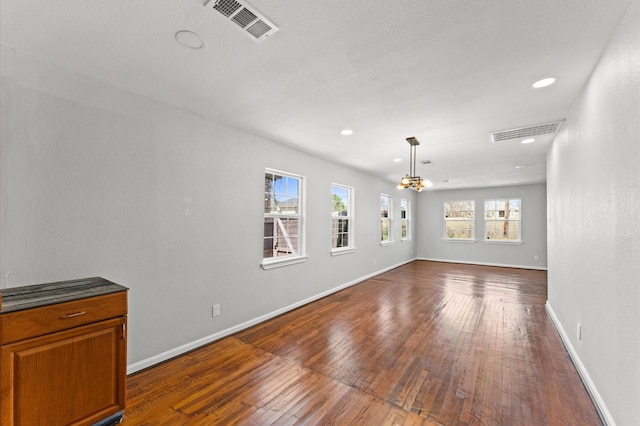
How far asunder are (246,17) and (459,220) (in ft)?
30.4

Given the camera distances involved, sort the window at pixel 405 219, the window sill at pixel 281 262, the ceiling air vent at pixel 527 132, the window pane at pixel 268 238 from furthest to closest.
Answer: the window at pixel 405 219, the window pane at pixel 268 238, the window sill at pixel 281 262, the ceiling air vent at pixel 527 132

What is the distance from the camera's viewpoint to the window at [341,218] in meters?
5.35

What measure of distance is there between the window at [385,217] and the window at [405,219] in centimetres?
101

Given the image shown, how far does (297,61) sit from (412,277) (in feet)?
19.7

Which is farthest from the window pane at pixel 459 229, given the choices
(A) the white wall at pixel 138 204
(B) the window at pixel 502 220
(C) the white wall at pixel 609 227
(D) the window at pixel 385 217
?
(A) the white wall at pixel 138 204

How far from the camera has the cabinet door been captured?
145 centimetres

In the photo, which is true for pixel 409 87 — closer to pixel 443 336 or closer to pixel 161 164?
pixel 161 164

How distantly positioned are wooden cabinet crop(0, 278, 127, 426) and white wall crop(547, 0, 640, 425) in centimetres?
309

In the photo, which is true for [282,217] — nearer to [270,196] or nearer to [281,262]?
[270,196]

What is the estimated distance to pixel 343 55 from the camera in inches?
73.4

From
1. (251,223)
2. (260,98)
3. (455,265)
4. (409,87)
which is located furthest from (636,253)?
(455,265)

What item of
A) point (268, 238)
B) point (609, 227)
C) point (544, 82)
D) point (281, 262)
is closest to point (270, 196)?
point (268, 238)

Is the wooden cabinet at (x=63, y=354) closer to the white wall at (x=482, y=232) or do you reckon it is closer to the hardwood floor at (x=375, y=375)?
the hardwood floor at (x=375, y=375)

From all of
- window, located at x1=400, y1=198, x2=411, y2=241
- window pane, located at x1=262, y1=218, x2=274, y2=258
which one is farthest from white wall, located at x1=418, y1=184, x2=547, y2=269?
window pane, located at x1=262, y1=218, x2=274, y2=258
